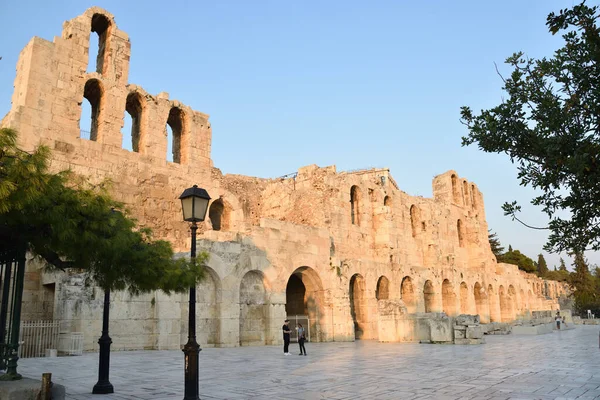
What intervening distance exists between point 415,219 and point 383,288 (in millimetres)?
7940

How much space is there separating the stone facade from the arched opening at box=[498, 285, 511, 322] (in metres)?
13.5

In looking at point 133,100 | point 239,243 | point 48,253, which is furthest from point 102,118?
point 48,253

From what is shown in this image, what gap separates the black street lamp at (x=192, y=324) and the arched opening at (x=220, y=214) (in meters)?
15.2

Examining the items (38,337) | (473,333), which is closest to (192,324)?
(38,337)

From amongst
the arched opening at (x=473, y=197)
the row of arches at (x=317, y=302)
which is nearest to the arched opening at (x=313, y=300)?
the row of arches at (x=317, y=302)

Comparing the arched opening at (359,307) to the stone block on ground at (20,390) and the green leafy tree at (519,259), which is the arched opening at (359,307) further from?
the green leafy tree at (519,259)

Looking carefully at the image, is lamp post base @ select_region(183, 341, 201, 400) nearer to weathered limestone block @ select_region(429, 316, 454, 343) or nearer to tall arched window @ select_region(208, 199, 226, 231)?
weathered limestone block @ select_region(429, 316, 454, 343)

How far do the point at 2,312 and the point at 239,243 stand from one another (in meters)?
11.4

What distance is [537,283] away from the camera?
5150 cm

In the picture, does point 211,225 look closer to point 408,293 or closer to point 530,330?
point 408,293

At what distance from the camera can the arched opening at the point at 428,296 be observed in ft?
99.0

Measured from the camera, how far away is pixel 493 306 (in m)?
38.1

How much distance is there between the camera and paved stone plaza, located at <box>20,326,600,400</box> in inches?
289

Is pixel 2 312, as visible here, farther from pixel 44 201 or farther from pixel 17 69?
pixel 17 69
